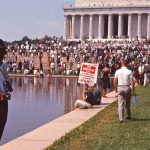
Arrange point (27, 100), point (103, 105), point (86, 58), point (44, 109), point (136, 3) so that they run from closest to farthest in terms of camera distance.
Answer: point (44, 109)
point (103, 105)
point (27, 100)
point (86, 58)
point (136, 3)

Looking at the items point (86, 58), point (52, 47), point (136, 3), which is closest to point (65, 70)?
point (86, 58)

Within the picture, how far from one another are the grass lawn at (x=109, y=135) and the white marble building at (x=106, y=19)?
100793 millimetres

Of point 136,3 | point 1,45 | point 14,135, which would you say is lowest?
point 14,135

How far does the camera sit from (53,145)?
14.2 metres

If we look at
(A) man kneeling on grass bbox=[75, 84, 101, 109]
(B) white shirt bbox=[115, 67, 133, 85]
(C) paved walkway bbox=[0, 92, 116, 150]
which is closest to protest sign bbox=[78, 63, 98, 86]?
(A) man kneeling on grass bbox=[75, 84, 101, 109]

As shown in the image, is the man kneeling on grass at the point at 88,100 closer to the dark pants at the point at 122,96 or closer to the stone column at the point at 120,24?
the dark pants at the point at 122,96

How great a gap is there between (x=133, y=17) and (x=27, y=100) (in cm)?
9831

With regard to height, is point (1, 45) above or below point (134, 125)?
above

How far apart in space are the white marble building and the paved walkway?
9905cm

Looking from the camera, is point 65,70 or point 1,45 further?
Answer: point 65,70

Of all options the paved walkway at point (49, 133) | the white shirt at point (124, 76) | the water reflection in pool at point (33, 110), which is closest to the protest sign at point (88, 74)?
the water reflection in pool at point (33, 110)

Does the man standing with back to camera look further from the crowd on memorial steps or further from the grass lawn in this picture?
the crowd on memorial steps

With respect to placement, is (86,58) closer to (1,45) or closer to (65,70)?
(65,70)

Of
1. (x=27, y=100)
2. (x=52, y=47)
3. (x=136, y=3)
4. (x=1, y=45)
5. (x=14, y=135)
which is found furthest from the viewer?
(x=136, y=3)
